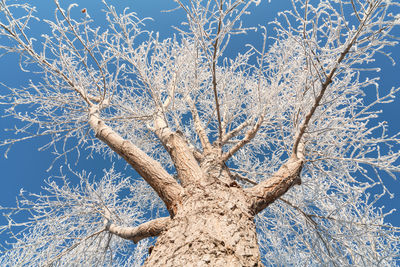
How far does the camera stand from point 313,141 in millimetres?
3574

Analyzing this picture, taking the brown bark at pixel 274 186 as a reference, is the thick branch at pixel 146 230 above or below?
above

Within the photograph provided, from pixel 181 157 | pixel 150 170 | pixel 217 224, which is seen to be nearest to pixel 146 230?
pixel 150 170

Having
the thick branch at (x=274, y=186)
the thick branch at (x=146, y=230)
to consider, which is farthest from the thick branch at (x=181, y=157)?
the thick branch at (x=274, y=186)

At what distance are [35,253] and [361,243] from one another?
3.81 metres

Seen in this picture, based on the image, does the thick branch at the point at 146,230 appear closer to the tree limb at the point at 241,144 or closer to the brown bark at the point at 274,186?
the brown bark at the point at 274,186

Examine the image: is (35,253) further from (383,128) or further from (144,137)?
(383,128)

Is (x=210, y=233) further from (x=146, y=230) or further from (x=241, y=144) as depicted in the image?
(x=241, y=144)

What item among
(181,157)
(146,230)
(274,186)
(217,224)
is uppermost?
(181,157)

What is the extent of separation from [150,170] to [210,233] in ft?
3.17

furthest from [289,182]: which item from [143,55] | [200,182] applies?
[143,55]

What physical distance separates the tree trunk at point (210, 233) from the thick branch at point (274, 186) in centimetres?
14

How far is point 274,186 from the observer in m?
2.40

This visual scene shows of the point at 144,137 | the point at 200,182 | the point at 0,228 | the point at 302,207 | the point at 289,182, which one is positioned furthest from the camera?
the point at 144,137

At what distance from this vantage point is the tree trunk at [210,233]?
4.59 feet
